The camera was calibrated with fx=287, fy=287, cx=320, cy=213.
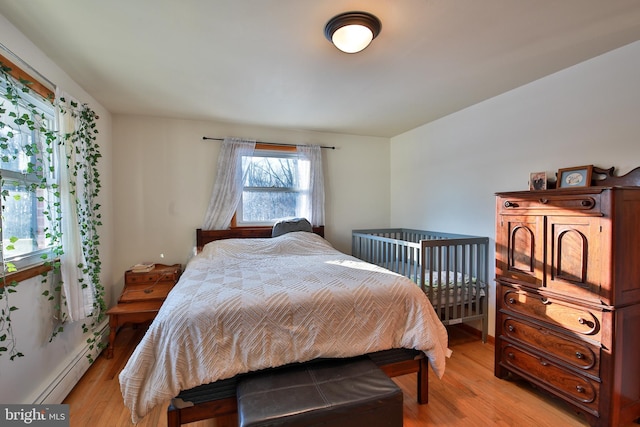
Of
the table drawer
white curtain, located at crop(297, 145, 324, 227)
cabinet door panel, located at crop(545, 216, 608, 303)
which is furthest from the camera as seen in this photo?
white curtain, located at crop(297, 145, 324, 227)

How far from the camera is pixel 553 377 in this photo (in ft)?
5.88

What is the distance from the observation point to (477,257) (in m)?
2.74

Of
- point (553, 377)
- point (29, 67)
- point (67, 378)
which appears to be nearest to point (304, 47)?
point (29, 67)

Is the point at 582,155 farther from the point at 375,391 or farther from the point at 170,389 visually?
the point at 170,389

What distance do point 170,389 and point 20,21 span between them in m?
2.09

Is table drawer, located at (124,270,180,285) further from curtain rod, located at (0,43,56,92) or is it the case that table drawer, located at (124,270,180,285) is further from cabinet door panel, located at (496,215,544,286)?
cabinet door panel, located at (496,215,544,286)

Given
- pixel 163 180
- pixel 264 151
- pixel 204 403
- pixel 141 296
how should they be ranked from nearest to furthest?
pixel 204 403 < pixel 141 296 < pixel 163 180 < pixel 264 151

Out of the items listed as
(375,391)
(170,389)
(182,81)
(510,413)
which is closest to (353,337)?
(375,391)

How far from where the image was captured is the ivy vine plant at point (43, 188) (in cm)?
149

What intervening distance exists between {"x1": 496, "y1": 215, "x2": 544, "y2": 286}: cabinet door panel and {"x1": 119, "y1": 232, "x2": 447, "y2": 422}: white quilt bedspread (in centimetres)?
72

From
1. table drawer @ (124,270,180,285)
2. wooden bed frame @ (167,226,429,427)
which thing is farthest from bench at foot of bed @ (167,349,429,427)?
table drawer @ (124,270,180,285)

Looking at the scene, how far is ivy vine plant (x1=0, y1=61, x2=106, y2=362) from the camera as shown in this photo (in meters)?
1.49

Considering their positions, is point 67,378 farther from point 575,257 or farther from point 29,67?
point 575,257

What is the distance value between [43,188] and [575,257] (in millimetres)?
3253
